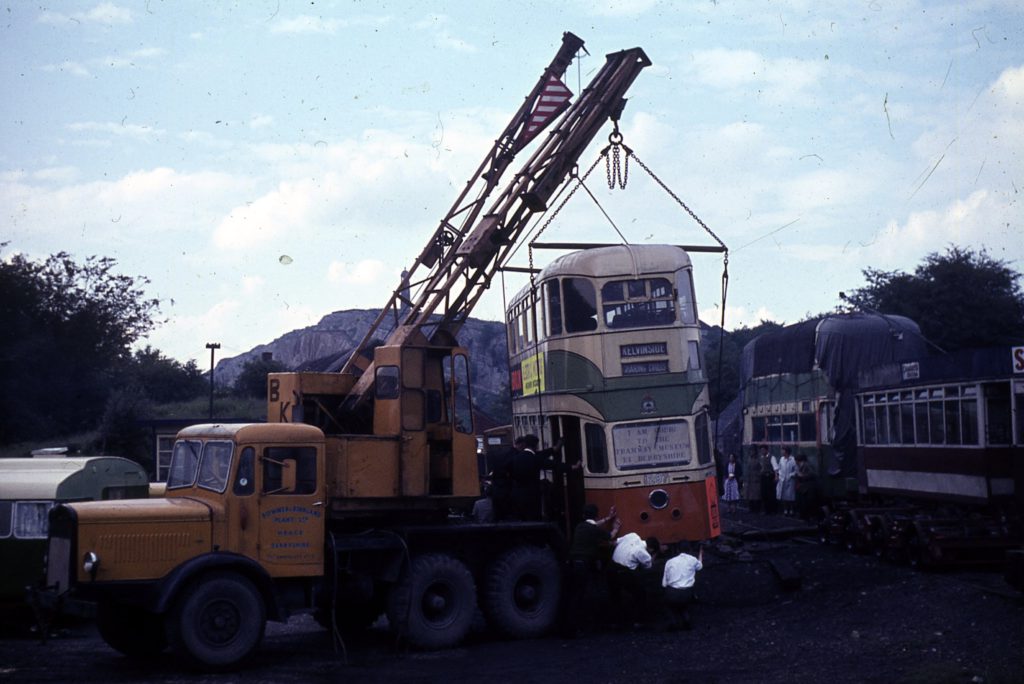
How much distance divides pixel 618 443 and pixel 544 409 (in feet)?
6.91

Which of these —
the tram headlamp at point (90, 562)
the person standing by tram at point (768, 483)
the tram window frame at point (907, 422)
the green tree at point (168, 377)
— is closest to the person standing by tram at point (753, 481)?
the person standing by tram at point (768, 483)

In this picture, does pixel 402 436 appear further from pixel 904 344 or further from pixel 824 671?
pixel 904 344

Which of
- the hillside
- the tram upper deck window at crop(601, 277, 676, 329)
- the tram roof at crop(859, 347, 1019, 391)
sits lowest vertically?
Result: the tram roof at crop(859, 347, 1019, 391)

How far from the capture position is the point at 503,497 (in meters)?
17.4

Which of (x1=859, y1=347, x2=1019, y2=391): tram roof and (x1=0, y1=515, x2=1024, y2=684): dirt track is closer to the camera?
(x1=0, y1=515, x2=1024, y2=684): dirt track

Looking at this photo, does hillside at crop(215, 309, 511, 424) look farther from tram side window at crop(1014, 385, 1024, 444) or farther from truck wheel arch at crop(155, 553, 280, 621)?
truck wheel arch at crop(155, 553, 280, 621)

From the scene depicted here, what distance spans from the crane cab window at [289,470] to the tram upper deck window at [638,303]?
6003 mm

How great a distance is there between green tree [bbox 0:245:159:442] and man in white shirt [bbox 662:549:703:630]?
3453 cm

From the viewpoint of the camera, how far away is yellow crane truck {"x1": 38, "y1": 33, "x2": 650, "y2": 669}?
13375 mm

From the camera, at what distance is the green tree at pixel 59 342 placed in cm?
4609

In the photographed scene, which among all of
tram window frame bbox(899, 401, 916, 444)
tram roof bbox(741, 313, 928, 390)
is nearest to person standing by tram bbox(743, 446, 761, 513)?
tram roof bbox(741, 313, 928, 390)

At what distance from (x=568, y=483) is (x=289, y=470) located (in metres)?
6.03

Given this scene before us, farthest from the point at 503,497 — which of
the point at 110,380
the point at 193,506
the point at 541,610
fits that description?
the point at 110,380

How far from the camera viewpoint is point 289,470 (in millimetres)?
14375
